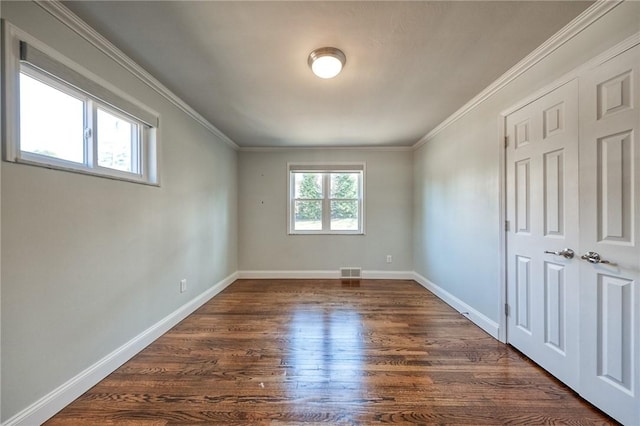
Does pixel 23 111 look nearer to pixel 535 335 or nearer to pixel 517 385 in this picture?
pixel 517 385

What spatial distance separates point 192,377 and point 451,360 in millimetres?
2002

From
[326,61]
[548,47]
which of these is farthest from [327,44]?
[548,47]

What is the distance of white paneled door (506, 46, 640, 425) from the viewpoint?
1.38 m

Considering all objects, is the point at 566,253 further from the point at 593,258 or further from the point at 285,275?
the point at 285,275

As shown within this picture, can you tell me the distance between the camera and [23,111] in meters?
1.40

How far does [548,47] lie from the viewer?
5.91 ft

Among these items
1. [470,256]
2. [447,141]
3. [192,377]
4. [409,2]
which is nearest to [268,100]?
[409,2]

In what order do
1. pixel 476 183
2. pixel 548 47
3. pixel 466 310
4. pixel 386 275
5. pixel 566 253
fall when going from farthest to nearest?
pixel 386 275 → pixel 466 310 → pixel 476 183 → pixel 548 47 → pixel 566 253

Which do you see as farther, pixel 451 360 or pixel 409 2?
pixel 451 360

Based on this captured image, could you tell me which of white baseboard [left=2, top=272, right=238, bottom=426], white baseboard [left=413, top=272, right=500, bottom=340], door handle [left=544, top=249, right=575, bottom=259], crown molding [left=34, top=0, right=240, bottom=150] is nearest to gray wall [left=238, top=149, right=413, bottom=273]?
white baseboard [left=413, top=272, right=500, bottom=340]

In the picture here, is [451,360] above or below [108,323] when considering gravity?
below

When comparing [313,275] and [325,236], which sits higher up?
[325,236]

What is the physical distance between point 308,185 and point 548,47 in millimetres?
3523

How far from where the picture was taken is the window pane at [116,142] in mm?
1905
